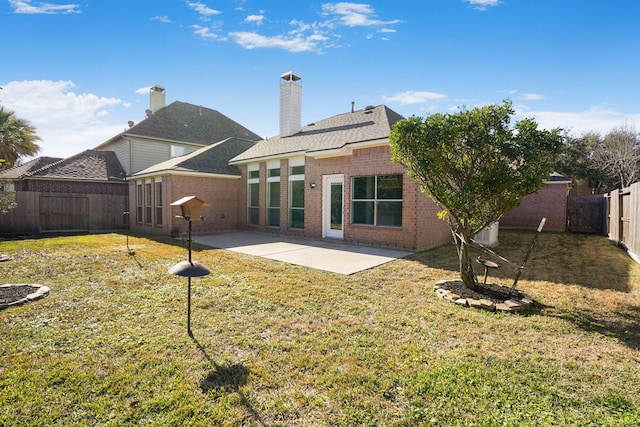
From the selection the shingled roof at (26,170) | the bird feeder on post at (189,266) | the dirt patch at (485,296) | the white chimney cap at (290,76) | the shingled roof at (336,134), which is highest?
the white chimney cap at (290,76)

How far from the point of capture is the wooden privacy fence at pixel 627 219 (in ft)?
27.7

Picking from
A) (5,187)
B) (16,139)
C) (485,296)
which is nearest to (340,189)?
(485,296)

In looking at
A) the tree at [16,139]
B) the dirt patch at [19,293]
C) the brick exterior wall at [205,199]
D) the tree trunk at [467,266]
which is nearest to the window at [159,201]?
the brick exterior wall at [205,199]

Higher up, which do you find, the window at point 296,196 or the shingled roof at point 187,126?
the shingled roof at point 187,126

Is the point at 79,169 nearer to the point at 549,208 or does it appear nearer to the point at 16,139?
the point at 16,139

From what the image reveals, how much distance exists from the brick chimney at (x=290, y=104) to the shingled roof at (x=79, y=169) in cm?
1078

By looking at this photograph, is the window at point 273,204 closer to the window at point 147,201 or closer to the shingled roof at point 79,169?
the window at point 147,201

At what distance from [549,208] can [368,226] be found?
10800 millimetres

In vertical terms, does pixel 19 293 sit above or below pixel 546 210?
below

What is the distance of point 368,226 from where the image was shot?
10.8 metres

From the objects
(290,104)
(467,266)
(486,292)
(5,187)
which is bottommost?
(486,292)

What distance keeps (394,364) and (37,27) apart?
12.9 meters

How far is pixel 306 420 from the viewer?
244 centimetres

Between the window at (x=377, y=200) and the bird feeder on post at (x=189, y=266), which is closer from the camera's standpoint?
the bird feeder on post at (x=189, y=266)
